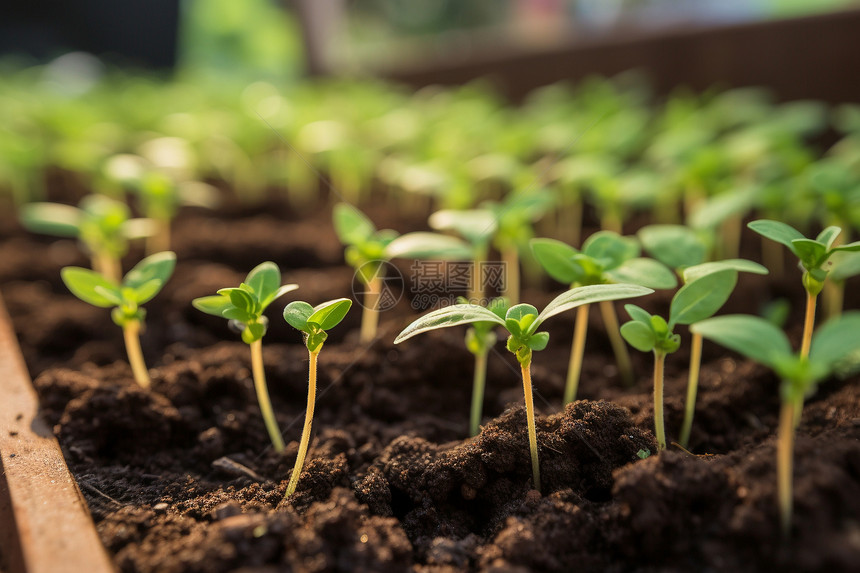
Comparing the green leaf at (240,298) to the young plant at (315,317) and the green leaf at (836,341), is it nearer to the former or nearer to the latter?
the young plant at (315,317)

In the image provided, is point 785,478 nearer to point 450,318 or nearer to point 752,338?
point 752,338

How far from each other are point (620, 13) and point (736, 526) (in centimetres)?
353

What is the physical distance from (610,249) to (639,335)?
0.17 metres

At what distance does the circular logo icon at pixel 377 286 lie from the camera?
1074 millimetres

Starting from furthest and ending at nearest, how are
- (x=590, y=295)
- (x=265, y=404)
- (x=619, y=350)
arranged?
(x=619, y=350)
(x=265, y=404)
(x=590, y=295)

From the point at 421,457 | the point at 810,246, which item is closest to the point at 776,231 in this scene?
the point at 810,246

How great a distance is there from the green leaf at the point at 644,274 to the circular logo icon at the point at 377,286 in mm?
407

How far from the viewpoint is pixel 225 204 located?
2.14 meters

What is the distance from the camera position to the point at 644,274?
0.82 meters

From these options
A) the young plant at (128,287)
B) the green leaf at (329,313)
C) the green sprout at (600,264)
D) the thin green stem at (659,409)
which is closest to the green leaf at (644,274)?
the green sprout at (600,264)

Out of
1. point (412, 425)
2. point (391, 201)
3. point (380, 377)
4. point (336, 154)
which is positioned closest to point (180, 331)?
point (380, 377)

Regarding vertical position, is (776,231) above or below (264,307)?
above

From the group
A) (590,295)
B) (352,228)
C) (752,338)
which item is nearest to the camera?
(752,338)

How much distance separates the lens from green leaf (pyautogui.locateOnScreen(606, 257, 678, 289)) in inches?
31.5
